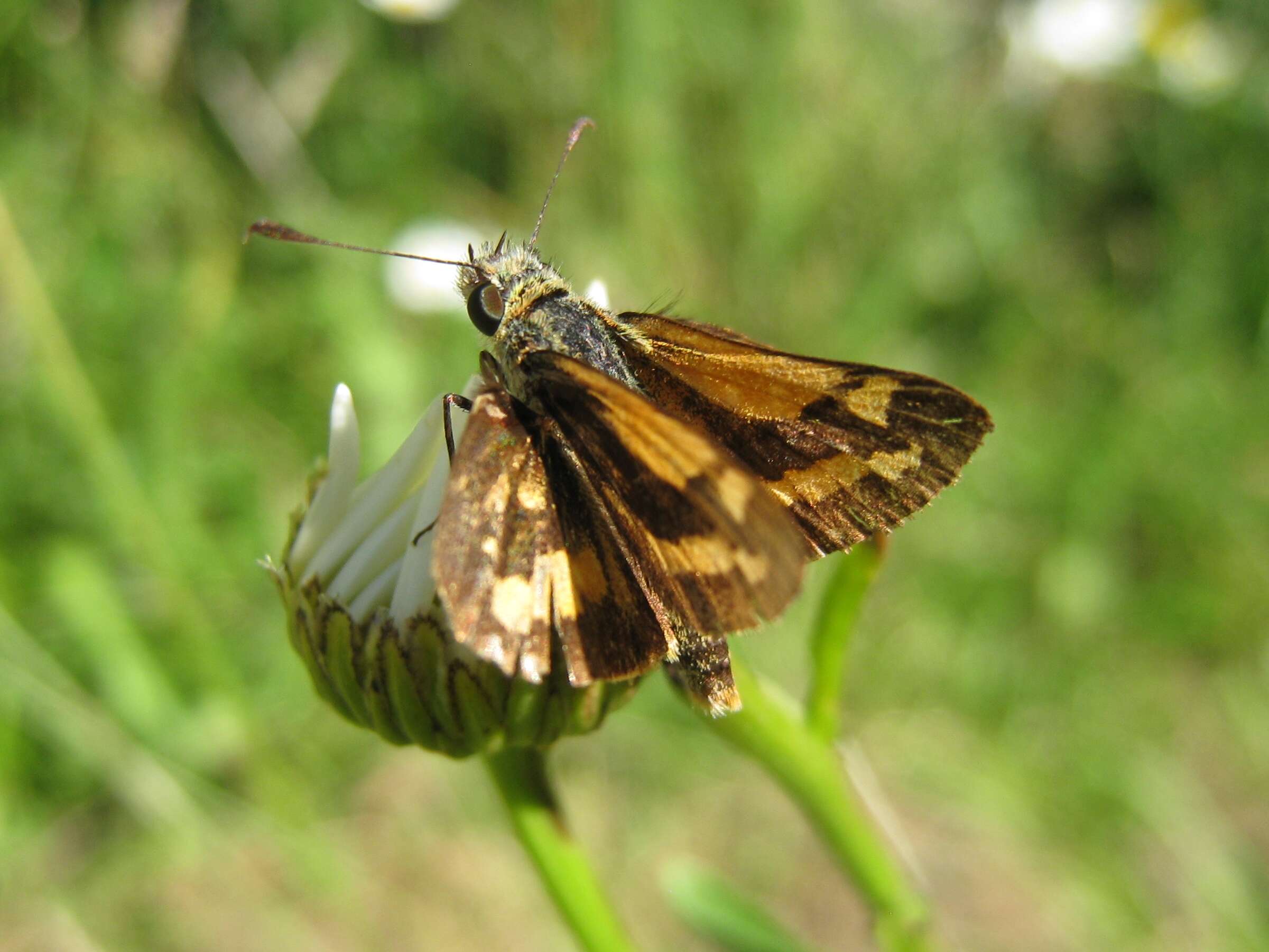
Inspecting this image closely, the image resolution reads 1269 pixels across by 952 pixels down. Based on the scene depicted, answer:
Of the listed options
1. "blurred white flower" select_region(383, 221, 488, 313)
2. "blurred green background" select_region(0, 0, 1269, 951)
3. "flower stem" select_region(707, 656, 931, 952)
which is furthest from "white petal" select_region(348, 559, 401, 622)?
"blurred white flower" select_region(383, 221, 488, 313)

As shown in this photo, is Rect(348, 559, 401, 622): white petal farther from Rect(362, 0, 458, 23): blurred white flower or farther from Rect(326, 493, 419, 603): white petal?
Rect(362, 0, 458, 23): blurred white flower

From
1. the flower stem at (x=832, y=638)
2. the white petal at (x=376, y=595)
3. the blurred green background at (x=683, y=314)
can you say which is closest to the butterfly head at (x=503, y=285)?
the white petal at (x=376, y=595)

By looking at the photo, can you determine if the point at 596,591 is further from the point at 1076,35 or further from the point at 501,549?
the point at 1076,35

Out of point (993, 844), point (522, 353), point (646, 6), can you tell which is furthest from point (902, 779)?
Result: point (646, 6)

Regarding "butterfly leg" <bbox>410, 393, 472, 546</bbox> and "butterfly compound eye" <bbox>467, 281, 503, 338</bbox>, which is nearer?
"butterfly leg" <bbox>410, 393, 472, 546</bbox>

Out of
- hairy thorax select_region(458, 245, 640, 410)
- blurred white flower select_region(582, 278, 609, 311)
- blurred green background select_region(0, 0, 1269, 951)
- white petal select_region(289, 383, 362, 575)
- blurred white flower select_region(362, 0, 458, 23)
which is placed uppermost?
blurred white flower select_region(362, 0, 458, 23)

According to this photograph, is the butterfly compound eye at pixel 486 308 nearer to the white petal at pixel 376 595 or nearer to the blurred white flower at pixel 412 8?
the white petal at pixel 376 595

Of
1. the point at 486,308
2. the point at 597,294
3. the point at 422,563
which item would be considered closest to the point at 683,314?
the point at 597,294
